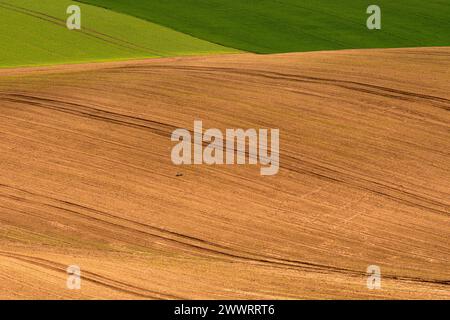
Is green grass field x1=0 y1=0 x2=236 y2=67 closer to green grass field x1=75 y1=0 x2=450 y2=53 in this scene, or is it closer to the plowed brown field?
green grass field x1=75 y1=0 x2=450 y2=53

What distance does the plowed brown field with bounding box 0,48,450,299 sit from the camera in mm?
15406

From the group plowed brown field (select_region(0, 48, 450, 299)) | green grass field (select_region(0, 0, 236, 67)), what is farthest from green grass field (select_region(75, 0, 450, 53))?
plowed brown field (select_region(0, 48, 450, 299))

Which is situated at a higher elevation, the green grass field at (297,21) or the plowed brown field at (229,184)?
the green grass field at (297,21)

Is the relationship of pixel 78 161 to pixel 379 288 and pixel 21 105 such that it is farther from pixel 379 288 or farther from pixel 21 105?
pixel 379 288

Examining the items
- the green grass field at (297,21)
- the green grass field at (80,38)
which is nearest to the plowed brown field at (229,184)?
the green grass field at (80,38)

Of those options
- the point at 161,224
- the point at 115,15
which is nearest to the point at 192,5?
the point at 115,15

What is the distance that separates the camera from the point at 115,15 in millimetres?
38375

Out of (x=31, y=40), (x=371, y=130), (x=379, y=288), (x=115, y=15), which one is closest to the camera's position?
(x=379, y=288)

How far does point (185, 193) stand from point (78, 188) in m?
2.29

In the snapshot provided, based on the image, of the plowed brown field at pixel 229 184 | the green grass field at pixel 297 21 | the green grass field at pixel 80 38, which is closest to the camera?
the plowed brown field at pixel 229 184

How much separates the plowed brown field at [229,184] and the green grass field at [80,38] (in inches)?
157

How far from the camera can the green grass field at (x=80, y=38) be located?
1266 inches

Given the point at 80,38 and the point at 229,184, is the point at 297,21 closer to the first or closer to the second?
the point at 80,38

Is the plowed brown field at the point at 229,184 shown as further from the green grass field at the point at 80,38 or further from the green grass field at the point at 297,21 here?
the green grass field at the point at 297,21
